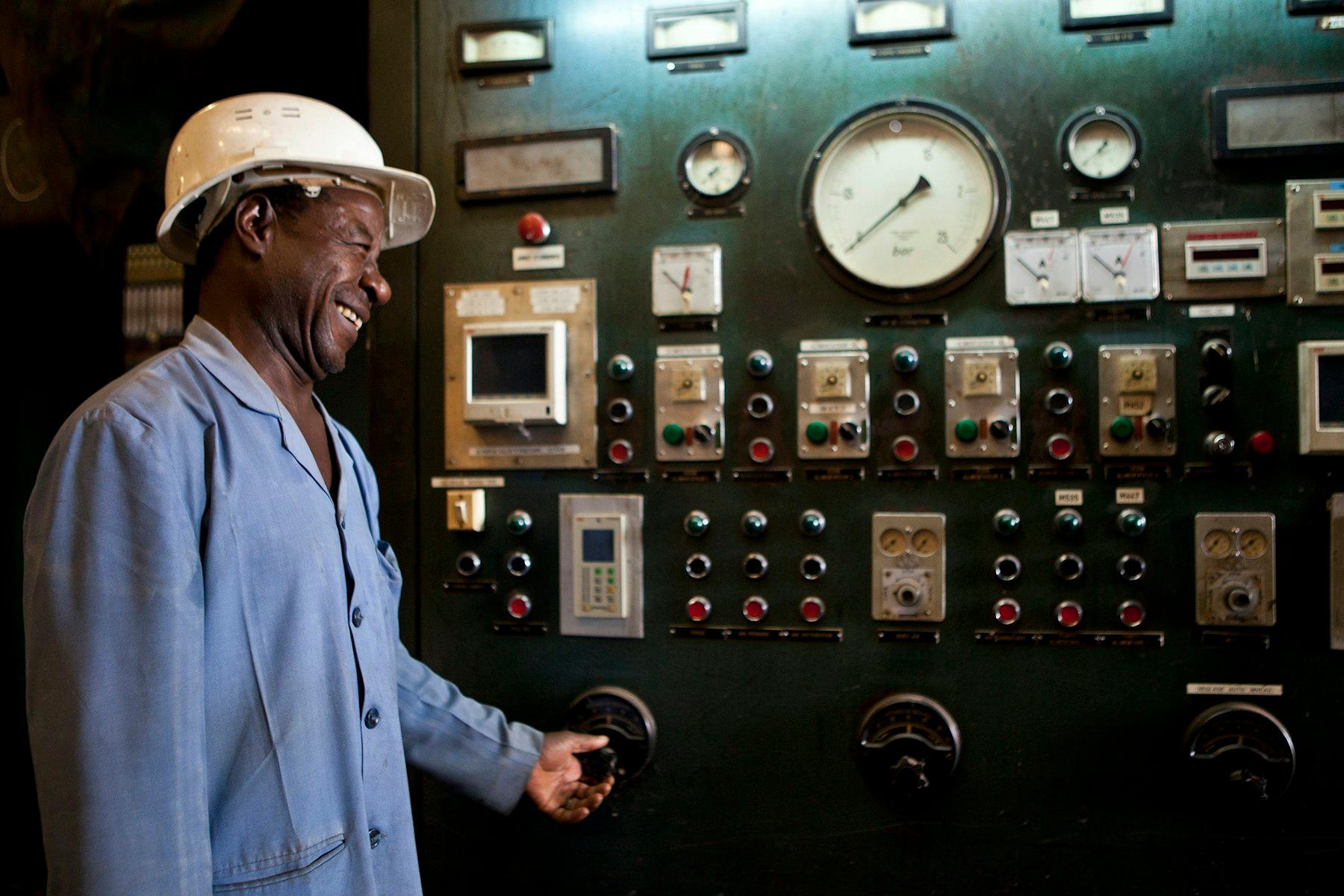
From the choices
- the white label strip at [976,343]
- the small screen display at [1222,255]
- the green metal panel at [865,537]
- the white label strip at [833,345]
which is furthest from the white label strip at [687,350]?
the small screen display at [1222,255]

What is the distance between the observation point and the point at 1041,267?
1.78 meters

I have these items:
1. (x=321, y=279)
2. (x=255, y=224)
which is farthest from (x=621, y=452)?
(x=255, y=224)

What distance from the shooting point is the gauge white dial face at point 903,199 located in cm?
180

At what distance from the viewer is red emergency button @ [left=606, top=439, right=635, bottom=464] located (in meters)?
1.91

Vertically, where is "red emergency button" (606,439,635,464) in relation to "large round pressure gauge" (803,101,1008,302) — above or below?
below

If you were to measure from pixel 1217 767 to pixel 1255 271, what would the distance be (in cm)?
99

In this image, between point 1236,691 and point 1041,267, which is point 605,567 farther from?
point 1236,691

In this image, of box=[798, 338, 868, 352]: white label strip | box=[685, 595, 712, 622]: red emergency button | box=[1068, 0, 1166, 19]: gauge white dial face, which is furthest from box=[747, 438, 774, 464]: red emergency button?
box=[1068, 0, 1166, 19]: gauge white dial face

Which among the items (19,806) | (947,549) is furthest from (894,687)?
(19,806)

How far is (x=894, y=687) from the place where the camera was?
1809 mm

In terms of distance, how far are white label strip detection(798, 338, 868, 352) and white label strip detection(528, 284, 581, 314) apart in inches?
20.9

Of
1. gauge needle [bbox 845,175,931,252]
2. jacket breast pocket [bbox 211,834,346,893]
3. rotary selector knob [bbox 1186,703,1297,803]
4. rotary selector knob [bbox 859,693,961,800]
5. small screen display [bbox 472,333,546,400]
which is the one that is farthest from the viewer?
small screen display [bbox 472,333,546,400]

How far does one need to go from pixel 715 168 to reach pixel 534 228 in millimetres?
438

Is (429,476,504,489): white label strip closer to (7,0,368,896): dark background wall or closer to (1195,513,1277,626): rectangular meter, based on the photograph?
(7,0,368,896): dark background wall
